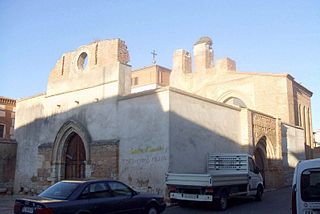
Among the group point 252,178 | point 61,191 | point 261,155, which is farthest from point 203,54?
point 61,191

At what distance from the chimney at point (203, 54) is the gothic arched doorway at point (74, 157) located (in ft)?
59.7

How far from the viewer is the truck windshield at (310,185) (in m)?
5.71

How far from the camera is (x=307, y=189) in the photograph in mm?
5773

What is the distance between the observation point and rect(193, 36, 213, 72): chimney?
112 ft

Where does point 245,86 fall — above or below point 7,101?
above

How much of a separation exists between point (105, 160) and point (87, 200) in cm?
809

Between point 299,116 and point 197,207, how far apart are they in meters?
22.4

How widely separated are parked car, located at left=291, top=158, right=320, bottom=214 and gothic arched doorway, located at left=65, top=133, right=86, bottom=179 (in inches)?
550

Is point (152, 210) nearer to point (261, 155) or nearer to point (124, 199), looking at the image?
point (124, 199)

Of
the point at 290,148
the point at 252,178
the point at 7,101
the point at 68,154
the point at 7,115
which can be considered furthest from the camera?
the point at 7,115

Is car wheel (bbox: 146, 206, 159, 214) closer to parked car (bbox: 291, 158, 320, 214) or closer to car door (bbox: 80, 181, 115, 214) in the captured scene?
car door (bbox: 80, 181, 115, 214)

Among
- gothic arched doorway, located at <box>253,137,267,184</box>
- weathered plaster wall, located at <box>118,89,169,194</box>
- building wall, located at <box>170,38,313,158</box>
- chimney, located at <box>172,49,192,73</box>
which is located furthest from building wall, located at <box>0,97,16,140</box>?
gothic arched doorway, located at <box>253,137,267,184</box>

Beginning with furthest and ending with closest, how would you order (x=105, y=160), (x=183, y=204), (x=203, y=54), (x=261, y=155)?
(x=203, y=54)
(x=261, y=155)
(x=105, y=160)
(x=183, y=204)

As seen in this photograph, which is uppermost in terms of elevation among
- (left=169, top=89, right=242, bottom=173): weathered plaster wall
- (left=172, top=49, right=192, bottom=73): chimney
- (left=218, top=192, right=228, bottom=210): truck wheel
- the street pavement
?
(left=172, top=49, right=192, bottom=73): chimney
